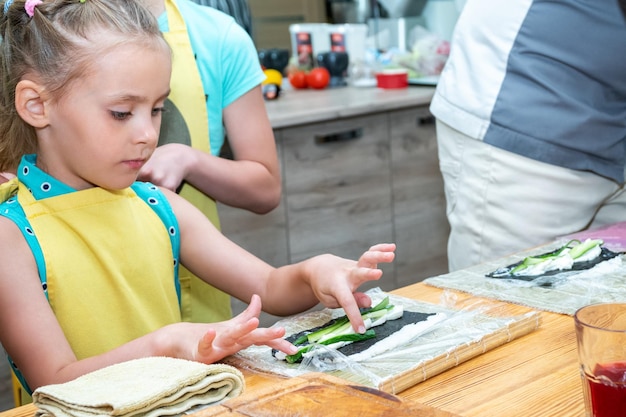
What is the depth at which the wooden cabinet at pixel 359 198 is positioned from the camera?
2.78 m

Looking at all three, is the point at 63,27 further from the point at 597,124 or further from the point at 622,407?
the point at 597,124

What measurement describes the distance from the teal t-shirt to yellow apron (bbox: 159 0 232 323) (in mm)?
14

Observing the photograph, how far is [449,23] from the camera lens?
372cm

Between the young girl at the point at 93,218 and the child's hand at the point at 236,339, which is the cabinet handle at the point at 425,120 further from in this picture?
the child's hand at the point at 236,339

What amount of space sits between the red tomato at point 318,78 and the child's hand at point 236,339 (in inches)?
93.1

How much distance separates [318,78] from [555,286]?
2.19 m

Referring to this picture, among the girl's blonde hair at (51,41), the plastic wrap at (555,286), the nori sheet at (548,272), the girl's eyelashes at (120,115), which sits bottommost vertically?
the nori sheet at (548,272)

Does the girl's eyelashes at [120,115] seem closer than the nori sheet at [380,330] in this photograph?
No

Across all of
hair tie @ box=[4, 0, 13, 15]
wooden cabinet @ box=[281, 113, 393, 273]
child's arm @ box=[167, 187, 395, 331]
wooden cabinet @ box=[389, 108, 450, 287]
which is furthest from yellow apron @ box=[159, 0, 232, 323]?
wooden cabinet @ box=[389, 108, 450, 287]

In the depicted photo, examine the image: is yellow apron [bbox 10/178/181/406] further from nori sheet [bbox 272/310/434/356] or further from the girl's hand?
nori sheet [bbox 272/310/434/356]

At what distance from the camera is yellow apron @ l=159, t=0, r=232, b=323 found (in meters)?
1.53

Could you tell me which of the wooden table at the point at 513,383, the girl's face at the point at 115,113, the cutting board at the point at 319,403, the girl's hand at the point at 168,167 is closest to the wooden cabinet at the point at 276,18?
the girl's hand at the point at 168,167

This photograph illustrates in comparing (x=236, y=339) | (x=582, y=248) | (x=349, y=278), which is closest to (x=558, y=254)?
(x=582, y=248)

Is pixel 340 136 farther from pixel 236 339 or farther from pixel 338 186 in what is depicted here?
pixel 236 339
